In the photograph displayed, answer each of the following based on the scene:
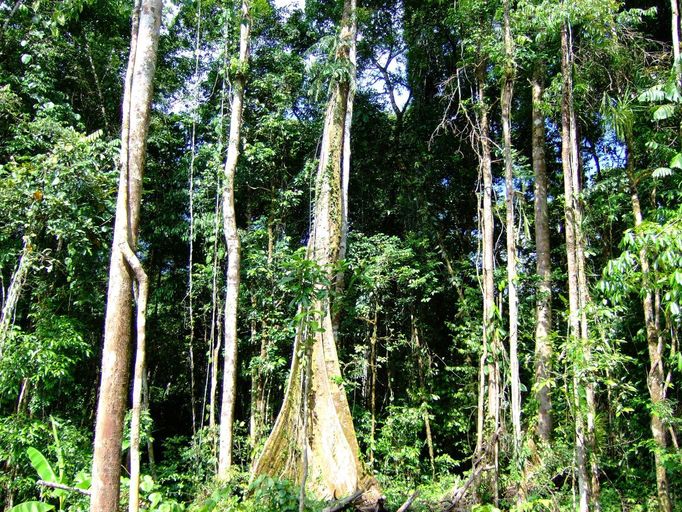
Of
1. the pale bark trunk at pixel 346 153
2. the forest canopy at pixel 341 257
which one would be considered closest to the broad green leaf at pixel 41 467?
the forest canopy at pixel 341 257

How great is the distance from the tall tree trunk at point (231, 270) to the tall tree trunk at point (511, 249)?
395cm

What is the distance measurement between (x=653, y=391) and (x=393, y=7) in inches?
361

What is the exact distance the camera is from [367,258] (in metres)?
9.30

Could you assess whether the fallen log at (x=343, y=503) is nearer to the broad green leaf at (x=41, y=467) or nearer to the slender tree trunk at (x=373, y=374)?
the broad green leaf at (x=41, y=467)

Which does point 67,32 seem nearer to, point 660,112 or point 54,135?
point 54,135

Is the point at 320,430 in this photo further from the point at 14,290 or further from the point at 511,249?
the point at 14,290

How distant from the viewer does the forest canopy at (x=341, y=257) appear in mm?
4840

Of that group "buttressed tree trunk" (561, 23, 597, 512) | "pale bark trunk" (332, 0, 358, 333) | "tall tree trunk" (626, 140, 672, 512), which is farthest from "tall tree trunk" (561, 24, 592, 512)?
"pale bark trunk" (332, 0, 358, 333)

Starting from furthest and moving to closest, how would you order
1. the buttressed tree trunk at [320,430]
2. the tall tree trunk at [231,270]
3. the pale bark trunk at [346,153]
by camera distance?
the pale bark trunk at [346,153]
the tall tree trunk at [231,270]
the buttressed tree trunk at [320,430]

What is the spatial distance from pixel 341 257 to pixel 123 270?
423cm

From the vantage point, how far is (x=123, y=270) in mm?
3369

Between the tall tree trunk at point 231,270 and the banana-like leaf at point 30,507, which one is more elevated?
the tall tree trunk at point 231,270

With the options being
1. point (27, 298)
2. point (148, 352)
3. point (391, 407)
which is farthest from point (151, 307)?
point (391, 407)

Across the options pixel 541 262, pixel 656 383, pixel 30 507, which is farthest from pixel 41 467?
pixel 656 383
